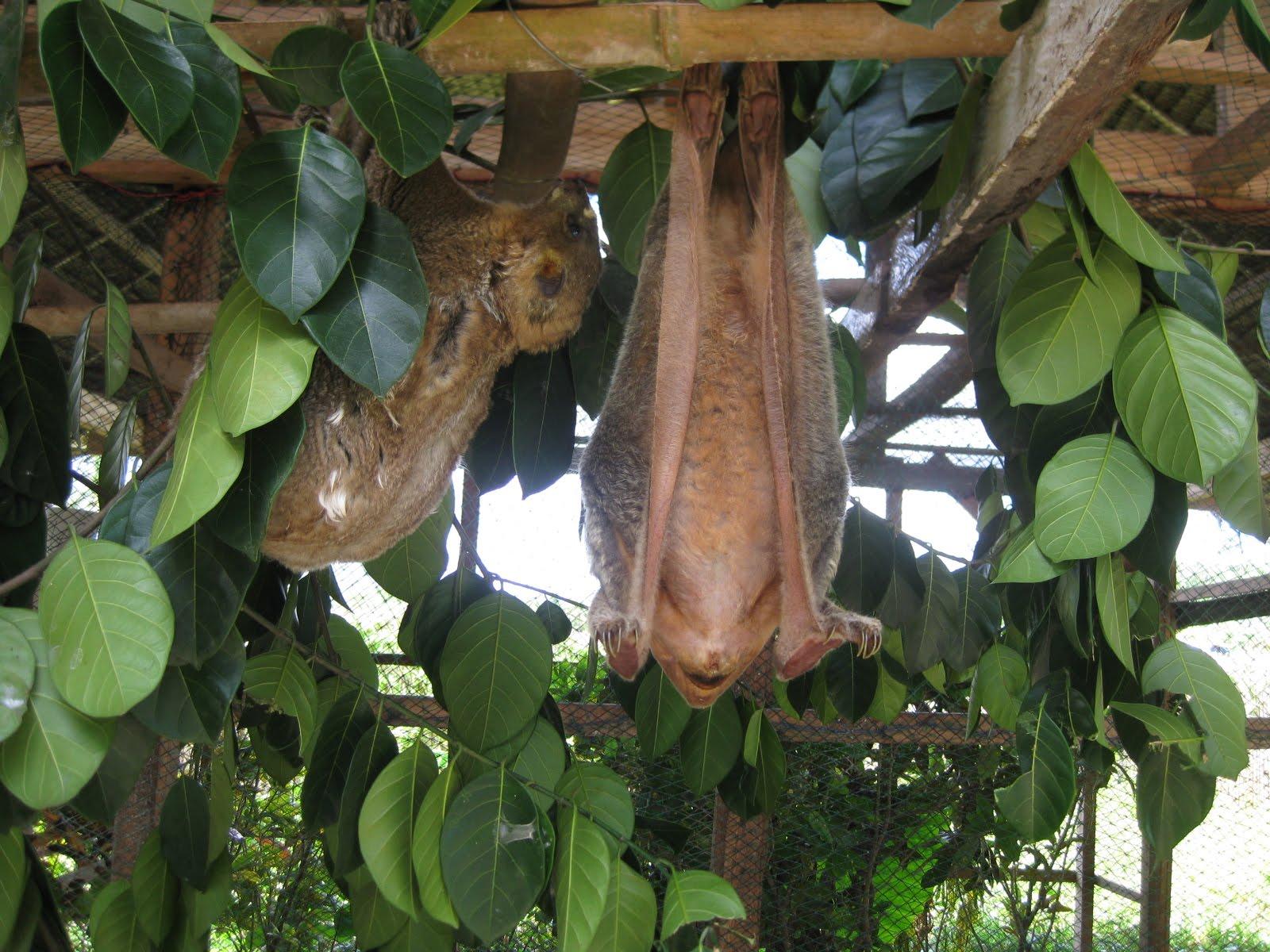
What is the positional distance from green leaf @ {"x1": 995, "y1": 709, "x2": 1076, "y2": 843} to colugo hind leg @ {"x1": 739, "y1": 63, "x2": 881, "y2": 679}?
388mm

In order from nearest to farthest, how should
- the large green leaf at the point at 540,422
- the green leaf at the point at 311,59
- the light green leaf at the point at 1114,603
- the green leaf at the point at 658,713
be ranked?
the green leaf at the point at 311,59 → the light green leaf at the point at 1114,603 → the large green leaf at the point at 540,422 → the green leaf at the point at 658,713

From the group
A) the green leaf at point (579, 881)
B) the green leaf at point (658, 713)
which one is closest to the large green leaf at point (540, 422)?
the green leaf at point (658, 713)

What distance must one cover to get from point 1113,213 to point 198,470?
149 cm

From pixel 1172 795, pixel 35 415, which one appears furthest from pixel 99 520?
pixel 1172 795

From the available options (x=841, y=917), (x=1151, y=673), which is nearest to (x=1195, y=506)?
(x=841, y=917)

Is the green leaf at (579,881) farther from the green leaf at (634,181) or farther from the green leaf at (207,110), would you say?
the green leaf at (207,110)

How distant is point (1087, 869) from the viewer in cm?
411

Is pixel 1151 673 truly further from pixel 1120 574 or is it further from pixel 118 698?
pixel 118 698

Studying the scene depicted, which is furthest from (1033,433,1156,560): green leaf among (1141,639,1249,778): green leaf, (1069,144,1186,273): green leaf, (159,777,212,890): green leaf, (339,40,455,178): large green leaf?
(159,777,212,890): green leaf

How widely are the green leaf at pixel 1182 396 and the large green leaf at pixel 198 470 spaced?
1420mm

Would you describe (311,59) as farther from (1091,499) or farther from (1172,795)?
(1172,795)

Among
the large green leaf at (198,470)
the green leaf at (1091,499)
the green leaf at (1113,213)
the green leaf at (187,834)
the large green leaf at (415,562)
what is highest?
the green leaf at (1113,213)

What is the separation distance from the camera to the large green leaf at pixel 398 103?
153 centimetres

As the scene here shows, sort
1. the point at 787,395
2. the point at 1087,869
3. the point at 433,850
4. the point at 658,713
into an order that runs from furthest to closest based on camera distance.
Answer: the point at 1087,869
the point at 658,713
the point at 787,395
the point at 433,850
